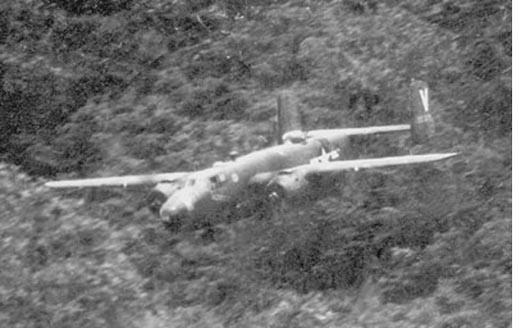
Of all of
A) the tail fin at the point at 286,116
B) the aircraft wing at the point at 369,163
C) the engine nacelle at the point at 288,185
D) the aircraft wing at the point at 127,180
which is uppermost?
the tail fin at the point at 286,116

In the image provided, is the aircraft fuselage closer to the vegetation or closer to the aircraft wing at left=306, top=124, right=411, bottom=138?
the aircraft wing at left=306, top=124, right=411, bottom=138

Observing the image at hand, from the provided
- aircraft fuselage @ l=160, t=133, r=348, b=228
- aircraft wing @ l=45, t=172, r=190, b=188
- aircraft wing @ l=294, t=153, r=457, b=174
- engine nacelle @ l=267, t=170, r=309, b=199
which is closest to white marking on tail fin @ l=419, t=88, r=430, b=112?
aircraft wing @ l=294, t=153, r=457, b=174

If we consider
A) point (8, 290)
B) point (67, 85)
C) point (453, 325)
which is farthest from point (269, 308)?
point (67, 85)

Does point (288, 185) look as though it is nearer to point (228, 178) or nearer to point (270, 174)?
point (270, 174)

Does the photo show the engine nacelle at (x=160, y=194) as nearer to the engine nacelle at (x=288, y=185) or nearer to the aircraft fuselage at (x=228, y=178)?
the aircraft fuselage at (x=228, y=178)

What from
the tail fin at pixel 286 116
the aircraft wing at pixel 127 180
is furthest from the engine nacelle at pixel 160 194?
the tail fin at pixel 286 116
